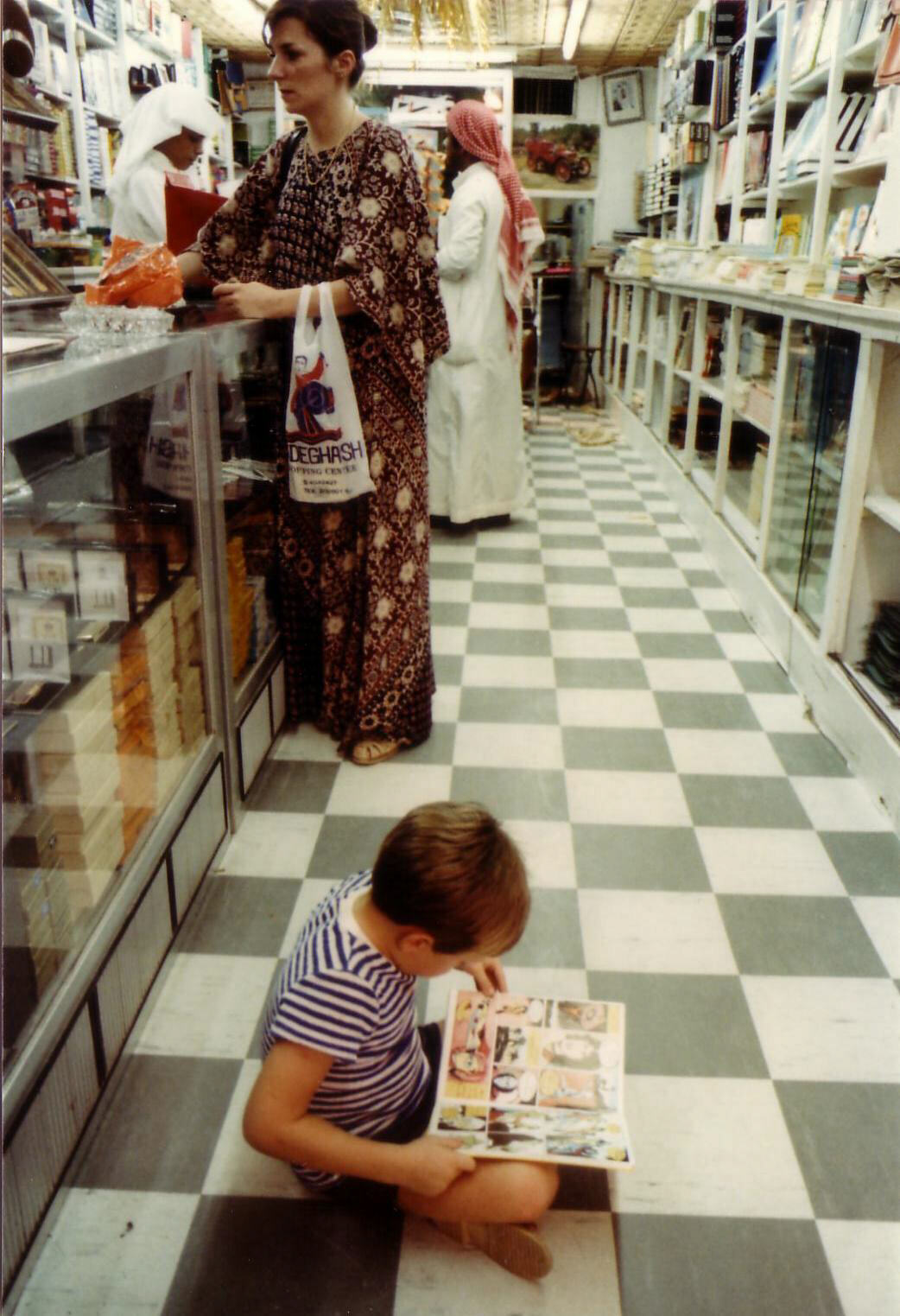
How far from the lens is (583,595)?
154 inches

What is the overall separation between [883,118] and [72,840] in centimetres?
377

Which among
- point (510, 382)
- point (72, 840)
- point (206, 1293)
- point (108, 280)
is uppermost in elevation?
point (108, 280)

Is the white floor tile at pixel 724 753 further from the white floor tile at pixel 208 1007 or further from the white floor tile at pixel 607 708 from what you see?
the white floor tile at pixel 208 1007

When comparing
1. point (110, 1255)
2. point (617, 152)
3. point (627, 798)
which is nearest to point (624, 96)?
point (617, 152)

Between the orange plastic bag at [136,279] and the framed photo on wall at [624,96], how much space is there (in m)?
9.35

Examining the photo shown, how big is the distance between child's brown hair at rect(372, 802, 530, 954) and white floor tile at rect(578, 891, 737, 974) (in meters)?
0.74

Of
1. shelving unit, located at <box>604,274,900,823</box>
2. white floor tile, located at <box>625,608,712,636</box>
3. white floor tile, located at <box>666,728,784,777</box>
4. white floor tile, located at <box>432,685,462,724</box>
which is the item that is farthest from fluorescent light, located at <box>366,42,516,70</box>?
white floor tile, located at <box>666,728,784,777</box>

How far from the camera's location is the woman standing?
218cm

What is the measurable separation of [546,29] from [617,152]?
6.25 feet

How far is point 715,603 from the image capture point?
151 inches

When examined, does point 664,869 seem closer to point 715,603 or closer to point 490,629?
point 490,629

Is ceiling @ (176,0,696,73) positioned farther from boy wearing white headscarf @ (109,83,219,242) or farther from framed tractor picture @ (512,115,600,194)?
boy wearing white headscarf @ (109,83,219,242)

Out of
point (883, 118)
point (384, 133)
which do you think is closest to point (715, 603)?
point (883, 118)

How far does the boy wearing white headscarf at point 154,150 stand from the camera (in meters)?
3.62
